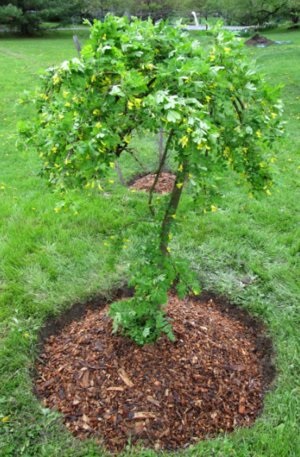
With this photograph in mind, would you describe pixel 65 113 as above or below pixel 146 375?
above

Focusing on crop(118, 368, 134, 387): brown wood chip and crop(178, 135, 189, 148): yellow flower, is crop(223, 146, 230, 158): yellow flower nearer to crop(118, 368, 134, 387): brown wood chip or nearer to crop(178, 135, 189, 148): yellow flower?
crop(178, 135, 189, 148): yellow flower

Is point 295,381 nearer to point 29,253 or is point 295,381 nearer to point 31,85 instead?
point 29,253

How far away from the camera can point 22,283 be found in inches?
159

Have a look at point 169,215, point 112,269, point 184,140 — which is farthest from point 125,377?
point 184,140

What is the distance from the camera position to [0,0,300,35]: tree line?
924 inches

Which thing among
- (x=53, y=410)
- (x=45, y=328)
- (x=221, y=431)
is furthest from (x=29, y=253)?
(x=221, y=431)

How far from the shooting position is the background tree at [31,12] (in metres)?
22.7

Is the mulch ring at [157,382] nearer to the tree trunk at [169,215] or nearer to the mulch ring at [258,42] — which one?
the tree trunk at [169,215]

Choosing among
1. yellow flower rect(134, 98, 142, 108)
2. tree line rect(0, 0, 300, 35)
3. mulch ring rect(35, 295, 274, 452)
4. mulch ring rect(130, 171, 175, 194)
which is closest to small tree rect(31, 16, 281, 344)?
yellow flower rect(134, 98, 142, 108)

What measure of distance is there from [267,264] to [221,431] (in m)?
1.93

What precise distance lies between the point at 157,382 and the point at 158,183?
3.48 m

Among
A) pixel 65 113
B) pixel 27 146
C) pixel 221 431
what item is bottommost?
pixel 221 431

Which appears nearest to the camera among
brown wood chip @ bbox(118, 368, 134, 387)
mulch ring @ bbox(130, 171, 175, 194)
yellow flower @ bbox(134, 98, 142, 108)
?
yellow flower @ bbox(134, 98, 142, 108)

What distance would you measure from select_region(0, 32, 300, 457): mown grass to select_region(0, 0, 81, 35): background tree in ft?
64.6
